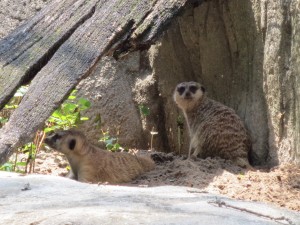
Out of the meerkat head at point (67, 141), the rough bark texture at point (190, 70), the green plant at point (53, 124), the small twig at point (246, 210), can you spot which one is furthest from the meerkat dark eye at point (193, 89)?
the small twig at point (246, 210)

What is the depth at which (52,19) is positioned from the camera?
15.9ft

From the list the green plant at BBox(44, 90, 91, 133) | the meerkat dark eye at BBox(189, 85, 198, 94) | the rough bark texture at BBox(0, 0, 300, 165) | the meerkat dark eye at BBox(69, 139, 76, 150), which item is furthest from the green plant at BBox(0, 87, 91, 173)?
the meerkat dark eye at BBox(189, 85, 198, 94)

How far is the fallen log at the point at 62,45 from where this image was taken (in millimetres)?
4250

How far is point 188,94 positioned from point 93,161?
107cm

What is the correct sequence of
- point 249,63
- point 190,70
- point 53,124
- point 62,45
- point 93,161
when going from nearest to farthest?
point 62,45
point 93,161
point 249,63
point 53,124
point 190,70

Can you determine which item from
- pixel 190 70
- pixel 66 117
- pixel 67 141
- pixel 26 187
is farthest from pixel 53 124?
pixel 26 187

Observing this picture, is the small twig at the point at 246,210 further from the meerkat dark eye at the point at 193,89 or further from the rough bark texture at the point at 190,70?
the meerkat dark eye at the point at 193,89

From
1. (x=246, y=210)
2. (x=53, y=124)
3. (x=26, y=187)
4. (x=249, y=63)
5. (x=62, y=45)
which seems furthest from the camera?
(x=53, y=124)

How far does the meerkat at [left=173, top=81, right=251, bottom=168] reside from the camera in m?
5.38

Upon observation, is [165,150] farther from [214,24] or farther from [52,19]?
[52,19]

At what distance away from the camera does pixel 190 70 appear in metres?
6.24

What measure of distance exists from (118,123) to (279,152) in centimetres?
212

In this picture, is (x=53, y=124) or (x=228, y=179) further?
(x=53, y=124)

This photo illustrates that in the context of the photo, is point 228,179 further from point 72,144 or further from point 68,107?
point 68,107
